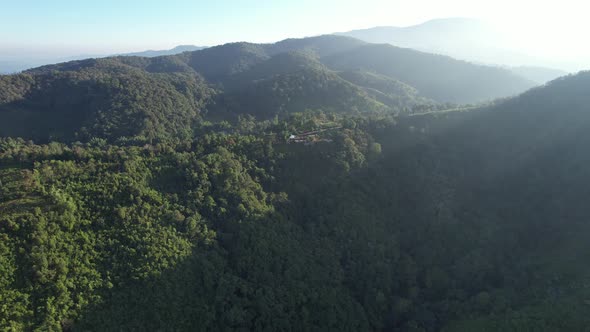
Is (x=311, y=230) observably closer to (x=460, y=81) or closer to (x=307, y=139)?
(x=307, y=139)

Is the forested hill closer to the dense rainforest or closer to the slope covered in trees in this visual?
the dense rainforest

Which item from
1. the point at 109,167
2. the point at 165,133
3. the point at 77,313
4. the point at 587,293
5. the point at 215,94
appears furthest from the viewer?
the point at 215,94

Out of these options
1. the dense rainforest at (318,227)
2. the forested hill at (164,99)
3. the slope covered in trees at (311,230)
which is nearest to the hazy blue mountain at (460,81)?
the forested hill at (164,99)

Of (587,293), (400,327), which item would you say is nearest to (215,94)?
(400,327)

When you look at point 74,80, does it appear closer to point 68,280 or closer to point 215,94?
point 215,94

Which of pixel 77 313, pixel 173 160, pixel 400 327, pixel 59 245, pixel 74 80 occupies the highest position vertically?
pixel 74 80

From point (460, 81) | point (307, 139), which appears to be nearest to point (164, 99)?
point (307, 139)
